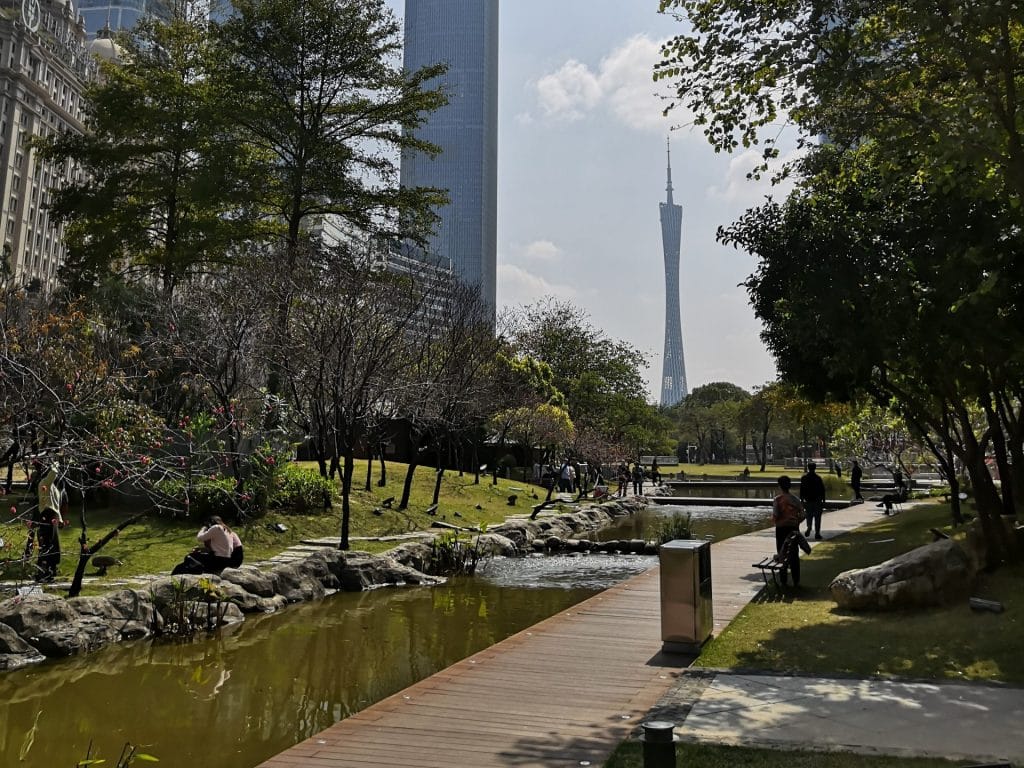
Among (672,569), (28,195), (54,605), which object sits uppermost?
(28,195)


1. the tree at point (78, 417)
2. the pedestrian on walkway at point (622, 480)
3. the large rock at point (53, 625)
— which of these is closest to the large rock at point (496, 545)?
the tree at point (78, 417)

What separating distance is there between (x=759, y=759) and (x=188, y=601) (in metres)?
8.37

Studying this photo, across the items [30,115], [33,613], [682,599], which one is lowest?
[33,613]

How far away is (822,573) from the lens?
13.7 meters

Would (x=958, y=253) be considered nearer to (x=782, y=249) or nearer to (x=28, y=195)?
(x=782, y=249)

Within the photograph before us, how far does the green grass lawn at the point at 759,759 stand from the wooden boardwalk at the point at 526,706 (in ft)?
0.83

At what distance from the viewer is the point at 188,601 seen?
429 inches

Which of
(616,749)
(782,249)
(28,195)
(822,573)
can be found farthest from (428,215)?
(28,195)

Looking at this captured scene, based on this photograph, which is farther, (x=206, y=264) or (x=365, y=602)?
(x=206, y=264)

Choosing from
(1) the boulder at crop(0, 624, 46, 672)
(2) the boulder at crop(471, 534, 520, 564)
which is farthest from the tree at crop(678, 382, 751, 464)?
(1) the boulder at crop(0, 624, 46, 672)

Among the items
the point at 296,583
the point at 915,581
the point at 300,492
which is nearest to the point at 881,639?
the point at 915,581

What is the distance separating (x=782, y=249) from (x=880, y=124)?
4895 millimetres

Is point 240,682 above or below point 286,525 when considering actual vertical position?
below

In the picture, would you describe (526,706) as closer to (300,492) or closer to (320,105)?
(300,492)
